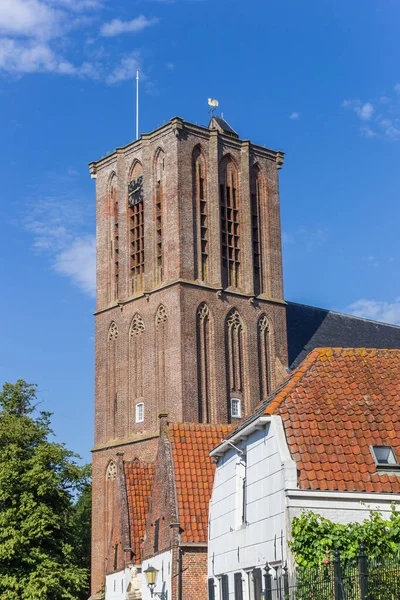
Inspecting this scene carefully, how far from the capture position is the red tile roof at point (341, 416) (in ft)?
49.6

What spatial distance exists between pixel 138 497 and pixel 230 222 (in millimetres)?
24135

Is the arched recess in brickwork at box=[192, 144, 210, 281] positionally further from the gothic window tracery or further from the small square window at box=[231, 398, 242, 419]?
the gothic window tracery

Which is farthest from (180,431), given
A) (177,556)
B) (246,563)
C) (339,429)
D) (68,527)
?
(68,527)

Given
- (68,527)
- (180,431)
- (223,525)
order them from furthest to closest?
(68,527) < (180,431) < (223,525)

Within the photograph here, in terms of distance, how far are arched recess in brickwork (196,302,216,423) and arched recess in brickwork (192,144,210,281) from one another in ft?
6.56

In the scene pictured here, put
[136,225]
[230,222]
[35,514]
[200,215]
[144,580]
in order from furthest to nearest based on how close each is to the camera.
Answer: [136,225] < [230,222] < [200,215] < [35,514] < [144,580]

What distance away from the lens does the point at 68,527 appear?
43.2 m

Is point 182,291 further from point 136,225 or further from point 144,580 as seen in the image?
point 144,580

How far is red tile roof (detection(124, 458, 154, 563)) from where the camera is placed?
93.9 ft

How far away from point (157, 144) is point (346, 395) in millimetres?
35904

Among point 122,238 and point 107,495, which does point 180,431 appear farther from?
point 122,238

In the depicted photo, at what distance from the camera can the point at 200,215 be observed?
50.1 m

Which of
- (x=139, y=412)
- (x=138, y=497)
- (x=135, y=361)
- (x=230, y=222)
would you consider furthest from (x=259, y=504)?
(x=230, y=222)

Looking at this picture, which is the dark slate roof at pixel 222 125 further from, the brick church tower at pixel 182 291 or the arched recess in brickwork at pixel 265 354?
the arched recess in brickwork at pixel 265 354
